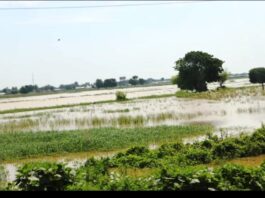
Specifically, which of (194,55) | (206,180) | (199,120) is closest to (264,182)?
(206,180)

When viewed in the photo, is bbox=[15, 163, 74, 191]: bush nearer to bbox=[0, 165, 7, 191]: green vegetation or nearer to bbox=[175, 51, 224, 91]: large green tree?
bbox=[0, 165, 7, 191]: green vegetation

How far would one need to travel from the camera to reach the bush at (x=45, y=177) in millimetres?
7035

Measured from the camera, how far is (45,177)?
707cm

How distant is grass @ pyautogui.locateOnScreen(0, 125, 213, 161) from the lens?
665 inches

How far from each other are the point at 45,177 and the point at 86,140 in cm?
1084

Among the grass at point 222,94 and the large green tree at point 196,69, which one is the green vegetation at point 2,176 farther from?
the large green tree at point 196,69

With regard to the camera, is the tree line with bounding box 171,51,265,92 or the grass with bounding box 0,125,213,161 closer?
the grass with bounding box 0,125,213,161

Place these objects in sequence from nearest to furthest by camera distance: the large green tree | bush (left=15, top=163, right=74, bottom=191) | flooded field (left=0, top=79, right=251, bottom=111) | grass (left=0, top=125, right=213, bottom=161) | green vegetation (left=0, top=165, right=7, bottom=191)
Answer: bush (left=15, top=163, right=74, bottom=191)
green vegetation (left=0, top=165, right=7, bottom=191)
grass (left=0, top=125, right=213, bottom=161)
the large green tree
flooded field (left=0, top=79, right=251, bottom=111)

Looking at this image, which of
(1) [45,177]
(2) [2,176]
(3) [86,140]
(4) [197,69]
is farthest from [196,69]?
(1) [45,177]

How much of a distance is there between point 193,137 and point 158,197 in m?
13.7

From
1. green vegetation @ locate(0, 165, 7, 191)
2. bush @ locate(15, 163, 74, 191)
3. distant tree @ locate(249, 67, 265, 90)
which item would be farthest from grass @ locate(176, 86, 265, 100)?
bush @ locate(15, 163, 74, 191)

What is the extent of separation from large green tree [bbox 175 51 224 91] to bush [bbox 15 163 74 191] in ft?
140

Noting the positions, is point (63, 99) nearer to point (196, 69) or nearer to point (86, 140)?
point (196, 69)

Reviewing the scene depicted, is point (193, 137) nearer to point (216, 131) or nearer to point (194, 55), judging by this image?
point (216, 131)
